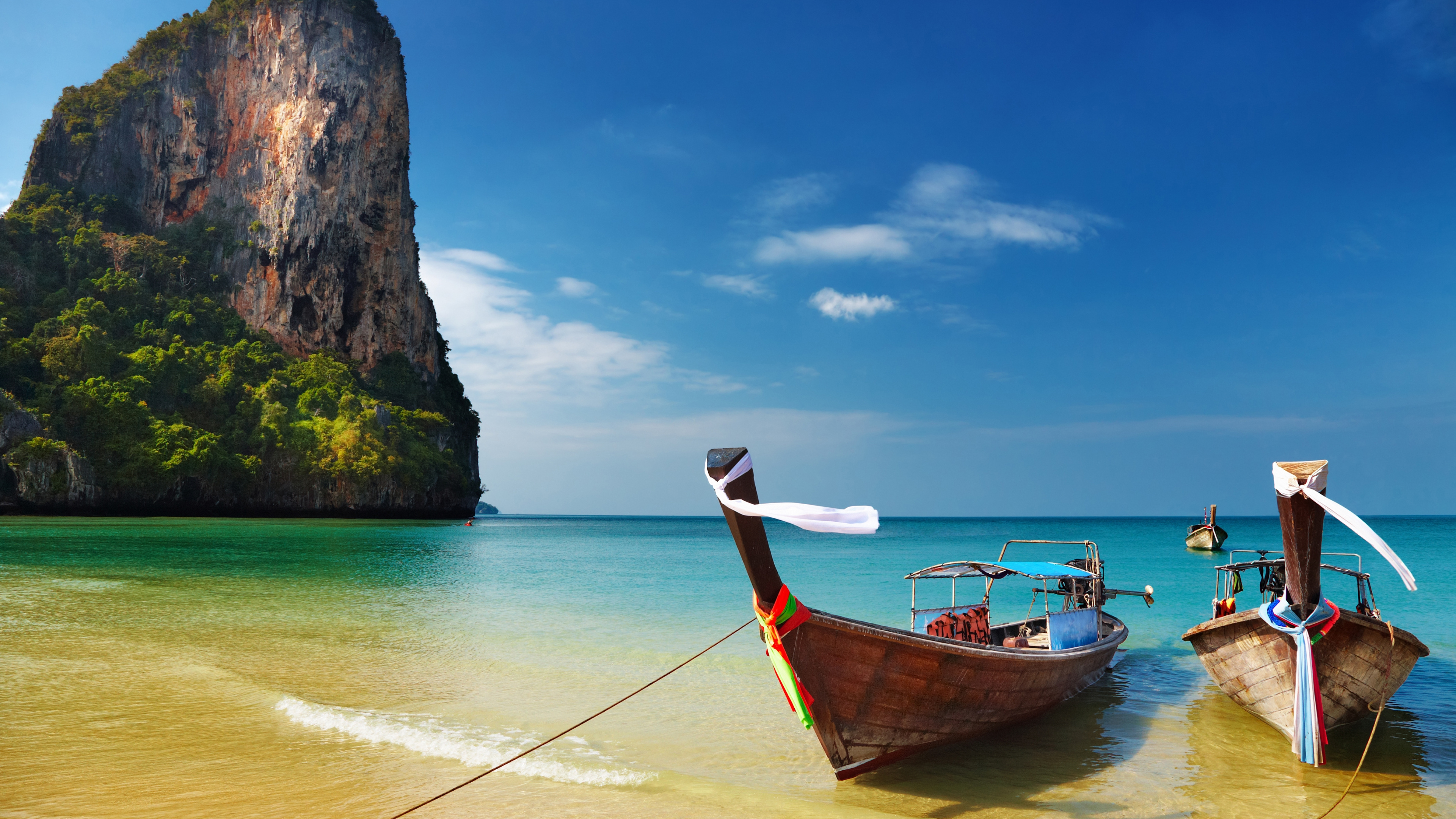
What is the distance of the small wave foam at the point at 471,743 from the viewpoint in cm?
736

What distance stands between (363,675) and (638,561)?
86.5 feet

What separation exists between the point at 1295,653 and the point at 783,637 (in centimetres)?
557

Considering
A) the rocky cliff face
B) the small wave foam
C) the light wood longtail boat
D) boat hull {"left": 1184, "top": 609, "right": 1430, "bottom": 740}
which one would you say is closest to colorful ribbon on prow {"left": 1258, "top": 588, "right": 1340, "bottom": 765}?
the light wood longtail boat

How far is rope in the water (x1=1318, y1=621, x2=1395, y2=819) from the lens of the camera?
6.84 meters

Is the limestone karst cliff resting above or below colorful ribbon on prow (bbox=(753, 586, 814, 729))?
above

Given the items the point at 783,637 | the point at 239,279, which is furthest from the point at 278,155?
the point at 783,637

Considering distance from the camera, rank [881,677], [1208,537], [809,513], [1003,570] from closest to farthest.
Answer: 1. [809,513]
2. [881,677]
3. [1003,570]
4. [1208,537]

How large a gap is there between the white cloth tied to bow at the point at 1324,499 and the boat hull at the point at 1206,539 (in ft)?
162

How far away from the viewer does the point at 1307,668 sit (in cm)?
733

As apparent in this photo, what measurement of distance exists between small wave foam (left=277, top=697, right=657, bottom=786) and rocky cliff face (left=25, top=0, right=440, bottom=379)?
76.3 m

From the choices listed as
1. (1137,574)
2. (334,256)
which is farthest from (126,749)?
(334,256)

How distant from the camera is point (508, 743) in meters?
8.20

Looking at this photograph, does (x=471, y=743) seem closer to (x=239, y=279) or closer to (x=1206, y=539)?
(x=1206, y=539)

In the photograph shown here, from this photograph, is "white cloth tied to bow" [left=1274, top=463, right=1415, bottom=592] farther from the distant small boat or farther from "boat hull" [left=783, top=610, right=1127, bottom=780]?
the distant small boat
